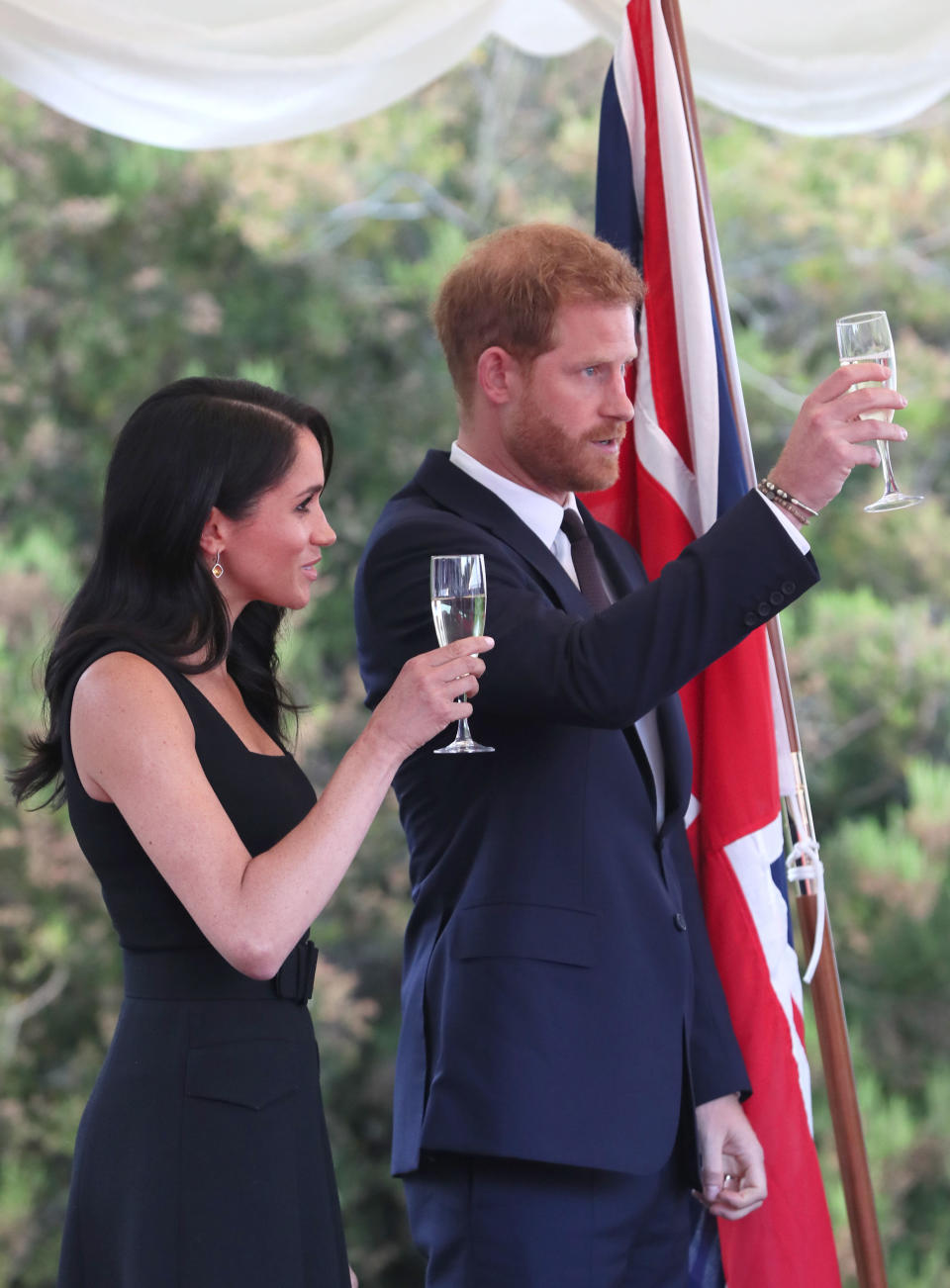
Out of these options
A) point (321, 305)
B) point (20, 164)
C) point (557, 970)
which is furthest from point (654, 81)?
point (20, 164)

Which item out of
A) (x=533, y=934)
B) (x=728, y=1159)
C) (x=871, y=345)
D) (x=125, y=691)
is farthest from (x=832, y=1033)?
(x=125, y=691)

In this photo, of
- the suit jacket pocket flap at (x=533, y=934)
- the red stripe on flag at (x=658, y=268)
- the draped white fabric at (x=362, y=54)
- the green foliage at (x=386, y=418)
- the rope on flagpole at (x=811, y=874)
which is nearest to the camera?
the suit jacket pocket flap at (x=533, y=934)

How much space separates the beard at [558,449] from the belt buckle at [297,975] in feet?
2.20

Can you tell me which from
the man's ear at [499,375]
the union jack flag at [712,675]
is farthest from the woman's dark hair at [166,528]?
the union jack flag at [712,675]

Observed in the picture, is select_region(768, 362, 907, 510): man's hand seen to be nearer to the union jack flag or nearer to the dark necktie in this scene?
the dark necktie

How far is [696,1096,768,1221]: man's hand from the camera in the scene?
6.18 feet

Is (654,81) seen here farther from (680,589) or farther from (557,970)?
(557,970)

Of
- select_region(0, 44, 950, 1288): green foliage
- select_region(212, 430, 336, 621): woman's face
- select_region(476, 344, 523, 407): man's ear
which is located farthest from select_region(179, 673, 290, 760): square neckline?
select_region(0, 44, 950, 1288): green foliage

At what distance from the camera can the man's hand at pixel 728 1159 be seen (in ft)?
6.18

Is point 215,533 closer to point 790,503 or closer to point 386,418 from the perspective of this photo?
point 790,503

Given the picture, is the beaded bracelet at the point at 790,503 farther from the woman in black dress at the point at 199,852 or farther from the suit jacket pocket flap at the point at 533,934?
the suit jacket pocket flap at the point at 533,934

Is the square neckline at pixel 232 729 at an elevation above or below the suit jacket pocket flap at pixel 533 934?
above

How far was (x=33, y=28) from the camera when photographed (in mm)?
2486

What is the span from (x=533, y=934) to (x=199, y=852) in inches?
18.1
